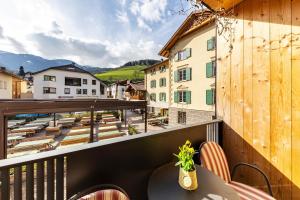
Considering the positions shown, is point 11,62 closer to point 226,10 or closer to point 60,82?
point 60,82

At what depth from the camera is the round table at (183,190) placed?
1.32 metres

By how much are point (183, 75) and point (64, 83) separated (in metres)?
21.5

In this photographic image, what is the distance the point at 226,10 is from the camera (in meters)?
2.61

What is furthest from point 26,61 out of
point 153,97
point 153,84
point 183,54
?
point 183,54

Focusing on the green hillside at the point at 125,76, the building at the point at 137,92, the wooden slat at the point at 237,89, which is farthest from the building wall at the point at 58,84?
the wooden slat at the point at 237,89

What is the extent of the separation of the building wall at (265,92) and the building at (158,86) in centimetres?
1644

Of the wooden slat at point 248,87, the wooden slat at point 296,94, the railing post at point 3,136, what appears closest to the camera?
the wooden slat at point 296,94

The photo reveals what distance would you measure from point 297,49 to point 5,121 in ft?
13.1

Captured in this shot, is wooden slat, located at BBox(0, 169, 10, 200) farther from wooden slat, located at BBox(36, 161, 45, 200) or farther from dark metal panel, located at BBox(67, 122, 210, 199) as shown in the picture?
dark metal panel, located at BBox(67, 122, 210, 199)

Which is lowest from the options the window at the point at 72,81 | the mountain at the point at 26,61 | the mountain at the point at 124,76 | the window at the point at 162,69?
the window at the point at 72,81

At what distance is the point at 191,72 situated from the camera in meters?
13.8

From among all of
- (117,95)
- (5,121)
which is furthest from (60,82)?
(5,121)

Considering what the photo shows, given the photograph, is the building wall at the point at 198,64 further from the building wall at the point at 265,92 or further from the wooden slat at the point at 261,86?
the wooden slat at the point at 261,86

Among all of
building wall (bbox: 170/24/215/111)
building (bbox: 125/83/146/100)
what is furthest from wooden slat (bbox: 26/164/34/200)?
building (bbox: 125/83/146/100)
